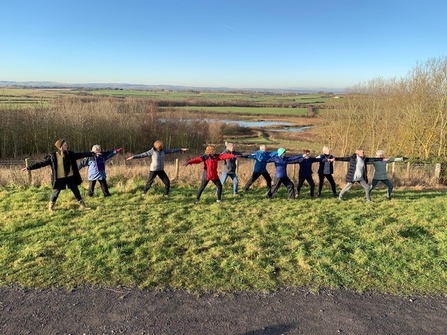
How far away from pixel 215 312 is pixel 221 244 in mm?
2138

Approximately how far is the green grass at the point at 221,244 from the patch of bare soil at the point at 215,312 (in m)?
0.26

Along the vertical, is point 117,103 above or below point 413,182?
above

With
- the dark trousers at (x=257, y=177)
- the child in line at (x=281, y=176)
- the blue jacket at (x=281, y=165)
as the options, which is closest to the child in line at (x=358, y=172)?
the child in line at (x=281, y=176)

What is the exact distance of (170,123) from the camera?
39.2m

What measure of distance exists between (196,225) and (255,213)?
1.67 meters

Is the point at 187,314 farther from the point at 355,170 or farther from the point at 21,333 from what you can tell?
the point at 355,170

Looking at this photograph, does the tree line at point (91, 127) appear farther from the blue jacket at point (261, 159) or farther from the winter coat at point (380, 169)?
the winter coat at point (380, 169)

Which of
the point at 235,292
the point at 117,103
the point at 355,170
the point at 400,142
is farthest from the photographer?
the point at 117,103

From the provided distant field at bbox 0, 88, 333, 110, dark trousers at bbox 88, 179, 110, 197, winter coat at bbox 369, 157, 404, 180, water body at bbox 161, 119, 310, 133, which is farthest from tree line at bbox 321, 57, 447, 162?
water body at bbox 161, 119, 310, 133

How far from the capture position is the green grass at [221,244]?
5.07 m

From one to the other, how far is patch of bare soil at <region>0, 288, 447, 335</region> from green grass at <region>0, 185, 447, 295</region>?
26 centimetres

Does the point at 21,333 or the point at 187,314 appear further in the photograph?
the point at 187,314

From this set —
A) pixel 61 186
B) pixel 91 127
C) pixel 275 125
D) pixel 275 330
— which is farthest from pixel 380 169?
pixel 275 125

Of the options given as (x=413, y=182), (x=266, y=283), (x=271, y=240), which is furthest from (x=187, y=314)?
(x=413, y=182)
